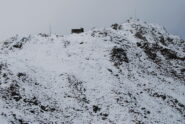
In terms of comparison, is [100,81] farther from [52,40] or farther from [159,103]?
[52,40]

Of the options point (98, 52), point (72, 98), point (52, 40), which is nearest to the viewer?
point (72, 98)

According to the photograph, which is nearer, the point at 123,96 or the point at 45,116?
the point at 45,116

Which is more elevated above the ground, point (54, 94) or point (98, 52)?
point (98, 52)

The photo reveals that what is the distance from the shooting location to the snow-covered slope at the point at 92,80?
26203mm

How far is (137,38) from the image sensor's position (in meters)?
→ 43.6

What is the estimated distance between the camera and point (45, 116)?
25172 mm

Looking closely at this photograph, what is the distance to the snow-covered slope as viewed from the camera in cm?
2620

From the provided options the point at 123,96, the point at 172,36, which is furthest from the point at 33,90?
the point at 172,36

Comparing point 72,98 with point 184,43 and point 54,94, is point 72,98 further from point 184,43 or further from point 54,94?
point 184,43

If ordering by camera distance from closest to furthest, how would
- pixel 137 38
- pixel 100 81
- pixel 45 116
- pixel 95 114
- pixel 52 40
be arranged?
→ 1. pixel 45 116
2. pixel 95 114
3. pixel 100 81
4. pixel 52 40
5. pixel 137 38

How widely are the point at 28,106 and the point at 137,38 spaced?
2396cm

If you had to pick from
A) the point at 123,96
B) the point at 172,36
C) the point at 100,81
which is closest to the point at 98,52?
the point at 100,81

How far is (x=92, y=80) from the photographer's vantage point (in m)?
31.5

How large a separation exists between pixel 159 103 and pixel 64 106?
34.7 ft
